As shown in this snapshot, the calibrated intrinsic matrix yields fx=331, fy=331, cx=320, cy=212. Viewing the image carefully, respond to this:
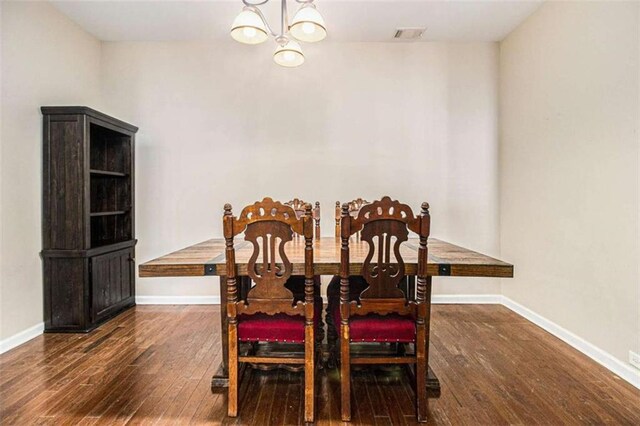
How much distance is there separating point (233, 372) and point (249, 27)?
83.6 inches

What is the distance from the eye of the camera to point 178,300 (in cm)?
376

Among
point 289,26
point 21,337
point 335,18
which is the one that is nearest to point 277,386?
point 21,337

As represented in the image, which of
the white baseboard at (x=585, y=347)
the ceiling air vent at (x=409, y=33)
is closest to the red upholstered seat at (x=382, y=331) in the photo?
the white baseboard at (x=585, y=347)

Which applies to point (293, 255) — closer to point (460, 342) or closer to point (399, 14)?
point (460, 342)

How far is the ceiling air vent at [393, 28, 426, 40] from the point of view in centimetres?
347

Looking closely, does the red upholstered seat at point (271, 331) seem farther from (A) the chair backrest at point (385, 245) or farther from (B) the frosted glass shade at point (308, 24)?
(B) the frosted glass shade at point (308, 24)

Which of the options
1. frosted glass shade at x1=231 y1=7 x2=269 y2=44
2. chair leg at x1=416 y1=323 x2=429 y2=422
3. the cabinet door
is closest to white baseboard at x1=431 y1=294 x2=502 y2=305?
chair leg at x1=416 y1=323 x2=429 y2=422

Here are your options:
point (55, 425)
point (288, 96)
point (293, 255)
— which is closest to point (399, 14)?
point (288, 96)

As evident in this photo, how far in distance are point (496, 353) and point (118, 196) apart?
3.92m

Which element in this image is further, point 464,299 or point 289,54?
point 464,299

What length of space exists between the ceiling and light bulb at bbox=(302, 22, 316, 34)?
104 centimetres

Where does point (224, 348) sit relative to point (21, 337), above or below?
above

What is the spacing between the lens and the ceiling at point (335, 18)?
305 cm

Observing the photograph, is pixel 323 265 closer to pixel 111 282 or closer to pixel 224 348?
pixel 224 348
